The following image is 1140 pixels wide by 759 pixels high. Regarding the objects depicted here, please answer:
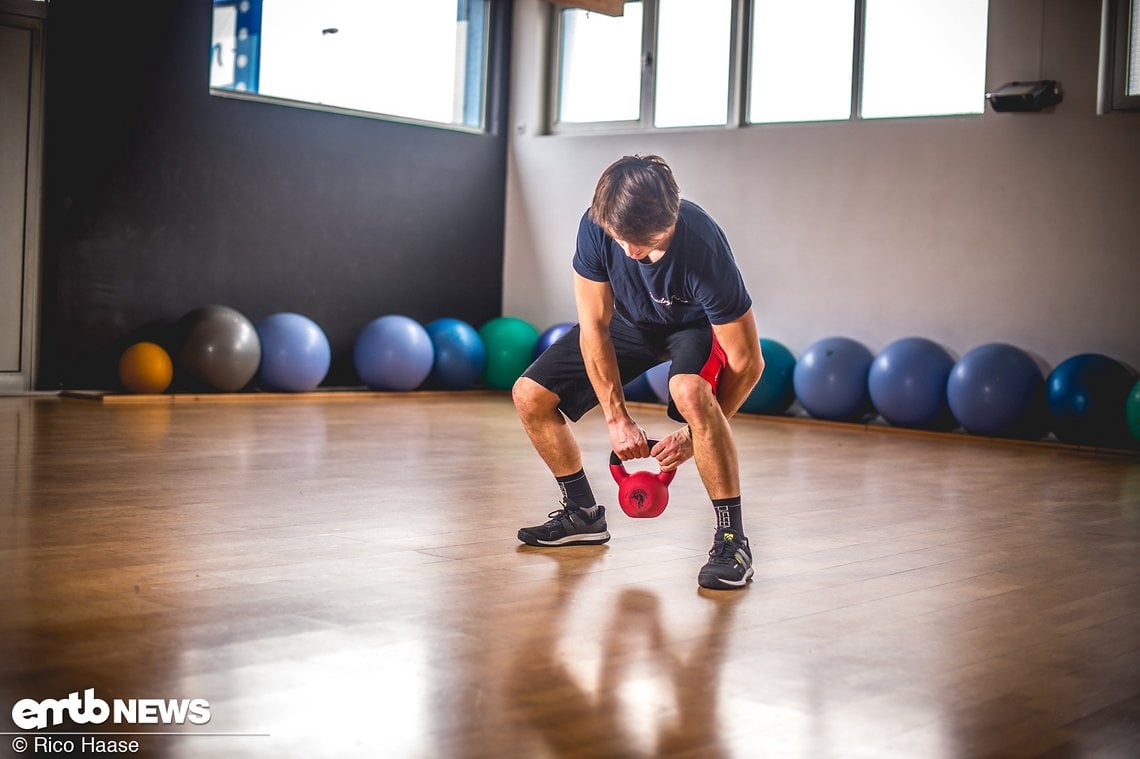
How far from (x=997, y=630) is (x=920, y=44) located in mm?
5687

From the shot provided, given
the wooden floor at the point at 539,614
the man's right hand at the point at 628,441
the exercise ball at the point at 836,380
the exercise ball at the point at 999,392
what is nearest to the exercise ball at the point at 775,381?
the exercise ball at the point at 836,380

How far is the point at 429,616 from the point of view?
252cm

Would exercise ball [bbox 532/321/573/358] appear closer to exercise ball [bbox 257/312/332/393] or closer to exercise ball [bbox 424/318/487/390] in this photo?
exercise ball [bbox 424/318/487/390]

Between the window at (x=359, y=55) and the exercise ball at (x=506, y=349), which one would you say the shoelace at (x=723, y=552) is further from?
the window at (x=359, y=55)

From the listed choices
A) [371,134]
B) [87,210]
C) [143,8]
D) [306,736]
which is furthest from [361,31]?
[306,736]

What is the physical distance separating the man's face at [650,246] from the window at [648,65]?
567cm

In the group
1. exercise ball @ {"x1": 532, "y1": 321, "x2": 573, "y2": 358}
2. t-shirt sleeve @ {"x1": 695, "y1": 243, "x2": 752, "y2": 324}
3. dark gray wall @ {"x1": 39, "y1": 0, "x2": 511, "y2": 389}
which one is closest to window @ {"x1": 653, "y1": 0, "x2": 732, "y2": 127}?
dark gray wall @ {"x1": 39, "y1": 0, "x2": 511, "y2": 389}

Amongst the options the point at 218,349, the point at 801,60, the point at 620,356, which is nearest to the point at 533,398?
the point at 620,356

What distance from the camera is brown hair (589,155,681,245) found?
9.12ft

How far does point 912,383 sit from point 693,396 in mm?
4278

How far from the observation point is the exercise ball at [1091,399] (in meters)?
6.36

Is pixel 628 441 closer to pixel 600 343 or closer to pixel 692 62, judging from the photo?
pixel 600 343

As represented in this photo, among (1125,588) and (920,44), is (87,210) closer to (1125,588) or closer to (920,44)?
(920,44)

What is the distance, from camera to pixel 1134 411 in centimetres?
619
